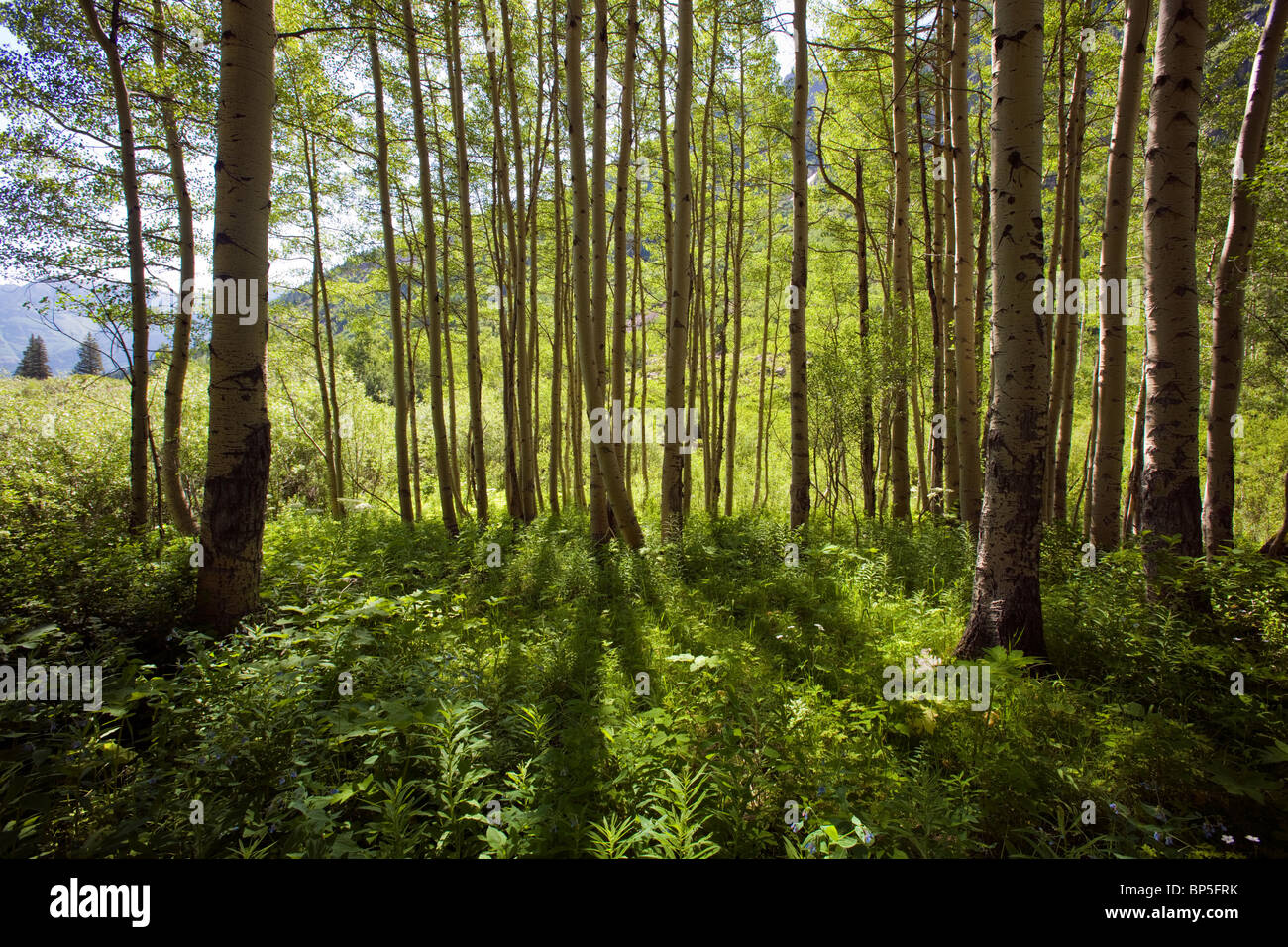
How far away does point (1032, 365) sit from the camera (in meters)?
3.52

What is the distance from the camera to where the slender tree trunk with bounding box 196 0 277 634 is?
358cm

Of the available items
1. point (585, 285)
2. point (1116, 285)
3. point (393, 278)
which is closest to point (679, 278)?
point (585, 285)

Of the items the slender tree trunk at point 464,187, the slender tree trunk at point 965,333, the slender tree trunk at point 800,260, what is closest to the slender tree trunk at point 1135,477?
the slender tree trunk at point 965,333

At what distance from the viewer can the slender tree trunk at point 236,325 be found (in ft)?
11.7

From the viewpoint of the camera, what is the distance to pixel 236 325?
3.59 m

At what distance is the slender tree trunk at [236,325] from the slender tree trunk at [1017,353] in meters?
5.16

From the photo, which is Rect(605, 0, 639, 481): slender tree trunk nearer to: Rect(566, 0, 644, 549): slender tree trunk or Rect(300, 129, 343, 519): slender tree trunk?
Rect(566, 0, 644, 549): slender tree trunk

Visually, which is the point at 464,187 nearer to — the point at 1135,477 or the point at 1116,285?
the point at 1116,285

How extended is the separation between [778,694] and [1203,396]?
24828 mm

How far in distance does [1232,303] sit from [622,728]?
7402 mm

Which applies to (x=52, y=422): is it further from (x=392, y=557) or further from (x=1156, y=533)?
(x=1156, y=533)

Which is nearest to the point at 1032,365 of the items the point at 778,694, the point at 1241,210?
the point at 778,694

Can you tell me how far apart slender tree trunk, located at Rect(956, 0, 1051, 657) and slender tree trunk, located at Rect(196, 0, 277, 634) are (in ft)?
16.9
